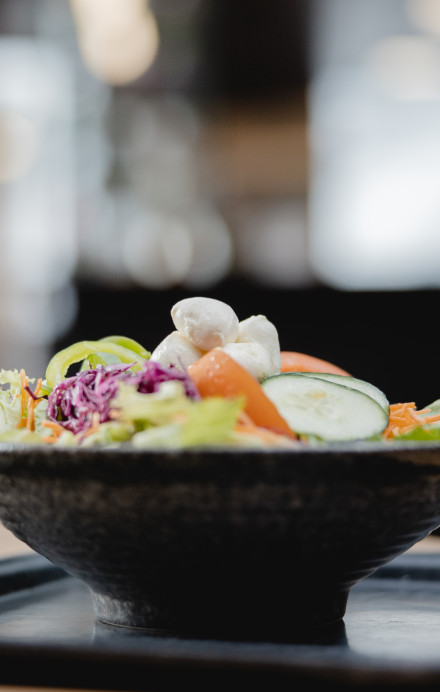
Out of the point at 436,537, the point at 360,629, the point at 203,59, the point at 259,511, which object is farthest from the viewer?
the point at 203,59

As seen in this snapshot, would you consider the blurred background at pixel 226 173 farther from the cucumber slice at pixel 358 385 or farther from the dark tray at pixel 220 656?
the dark tray at pixel 220 656

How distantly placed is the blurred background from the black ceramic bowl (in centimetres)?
241

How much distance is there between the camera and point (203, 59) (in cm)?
336

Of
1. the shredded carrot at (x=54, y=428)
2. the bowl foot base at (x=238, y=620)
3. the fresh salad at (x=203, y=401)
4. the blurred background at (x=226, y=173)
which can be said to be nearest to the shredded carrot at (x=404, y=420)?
the fresh salad at (x=203, y=401)

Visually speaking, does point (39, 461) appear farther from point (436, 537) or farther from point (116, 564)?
point (436, 537)

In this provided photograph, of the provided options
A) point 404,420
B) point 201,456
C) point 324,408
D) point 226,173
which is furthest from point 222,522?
point 226,173

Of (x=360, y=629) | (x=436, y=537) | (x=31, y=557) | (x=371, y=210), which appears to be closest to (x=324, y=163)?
(x=371, y=210)

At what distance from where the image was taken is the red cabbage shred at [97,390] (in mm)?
623

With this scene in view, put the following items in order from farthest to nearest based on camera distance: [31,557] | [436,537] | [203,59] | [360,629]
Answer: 1. [203,59]
2. [436,537]
3. [31,557]
4. [360,629]

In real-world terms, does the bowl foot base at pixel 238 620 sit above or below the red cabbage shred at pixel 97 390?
below

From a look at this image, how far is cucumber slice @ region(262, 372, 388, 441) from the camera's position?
64cm

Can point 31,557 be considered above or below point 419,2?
below

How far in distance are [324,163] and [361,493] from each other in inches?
116

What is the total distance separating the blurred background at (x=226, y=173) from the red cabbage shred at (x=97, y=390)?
235cm
